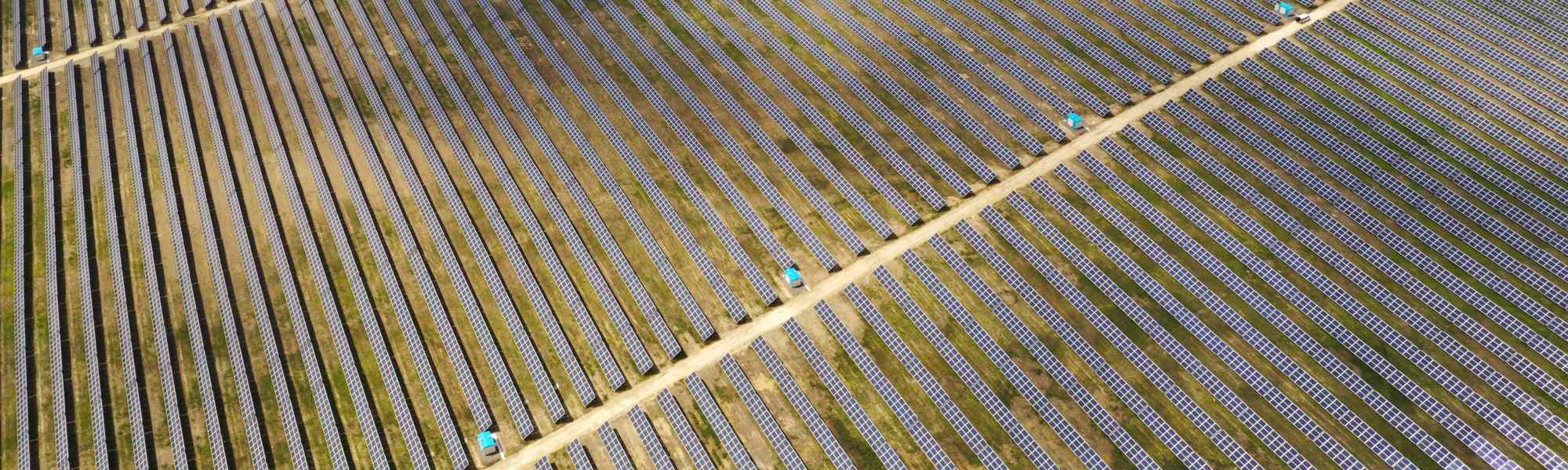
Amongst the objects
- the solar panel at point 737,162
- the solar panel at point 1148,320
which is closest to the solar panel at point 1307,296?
the solar panel at point 1148,320

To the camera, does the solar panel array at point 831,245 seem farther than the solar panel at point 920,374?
Yes

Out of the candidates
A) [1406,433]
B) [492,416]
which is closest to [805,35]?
[492,416]

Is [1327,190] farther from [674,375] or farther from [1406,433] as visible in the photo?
[674,375]

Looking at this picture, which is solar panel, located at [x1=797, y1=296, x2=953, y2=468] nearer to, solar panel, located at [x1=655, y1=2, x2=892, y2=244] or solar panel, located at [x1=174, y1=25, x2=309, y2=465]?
solar panel, located at [x1=655, y1=2, x2=892, y2=244]

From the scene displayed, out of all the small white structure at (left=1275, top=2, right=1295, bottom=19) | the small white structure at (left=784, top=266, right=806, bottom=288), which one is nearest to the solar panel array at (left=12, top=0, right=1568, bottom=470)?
the small white structure at (left=1275, top=2, right=1295, bottom=19)

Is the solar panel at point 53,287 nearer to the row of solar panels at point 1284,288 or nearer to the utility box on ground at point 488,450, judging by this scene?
the utility box on ground at point 488,450

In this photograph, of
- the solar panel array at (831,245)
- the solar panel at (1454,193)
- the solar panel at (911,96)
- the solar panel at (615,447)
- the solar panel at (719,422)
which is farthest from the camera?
the solar panel at (911,96)
